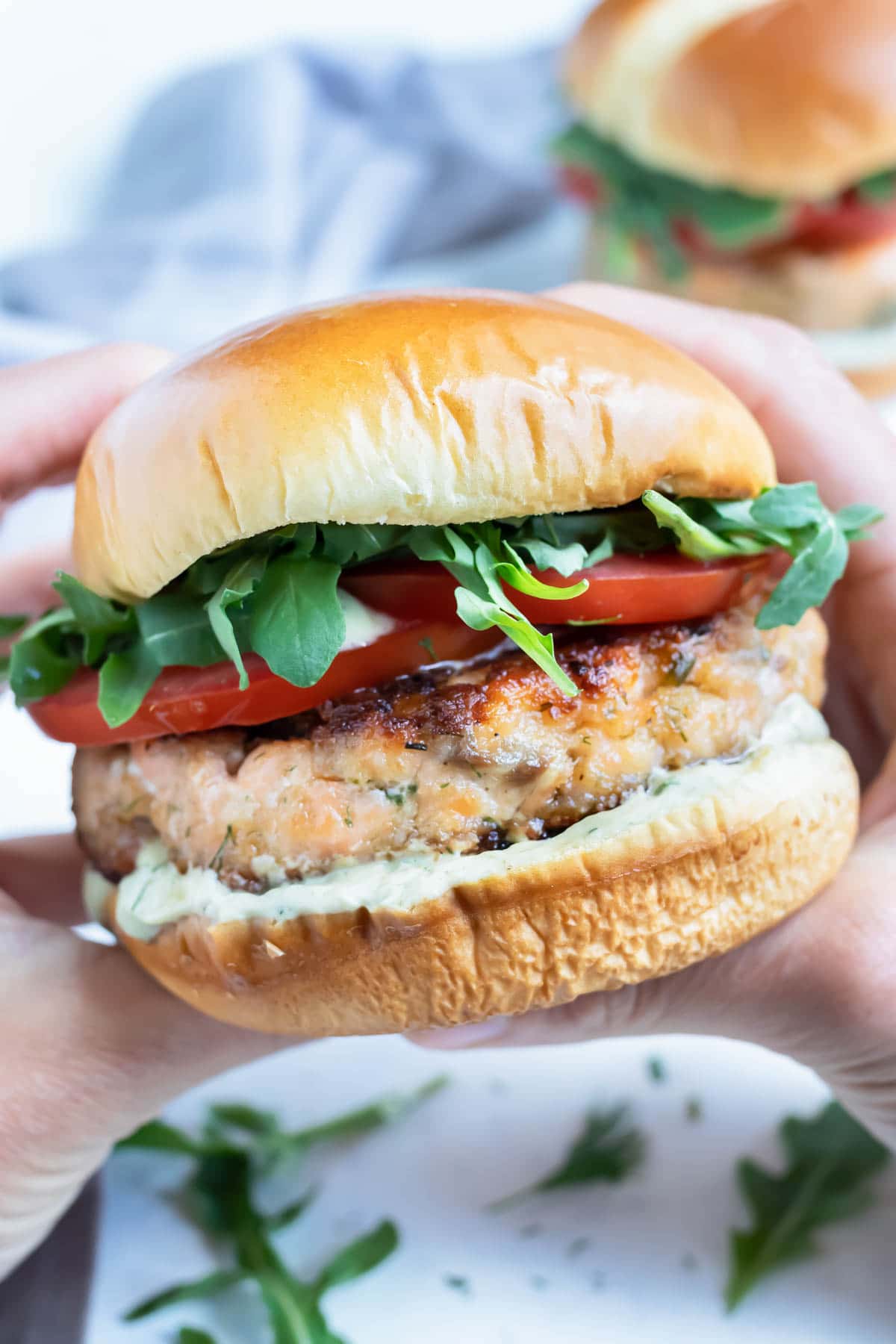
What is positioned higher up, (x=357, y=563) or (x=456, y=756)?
(x=357, y=563)

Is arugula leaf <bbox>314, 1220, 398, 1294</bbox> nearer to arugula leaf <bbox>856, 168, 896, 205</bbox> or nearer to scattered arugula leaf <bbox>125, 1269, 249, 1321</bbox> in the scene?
scattered arugula leaf <bbox>125, 1269, 249, 1321</bbox>

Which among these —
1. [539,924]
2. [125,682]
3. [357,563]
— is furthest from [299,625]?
[539,924]

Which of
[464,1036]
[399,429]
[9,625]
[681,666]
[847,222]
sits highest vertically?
[399,429]

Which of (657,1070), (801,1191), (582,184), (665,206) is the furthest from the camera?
(582,184)

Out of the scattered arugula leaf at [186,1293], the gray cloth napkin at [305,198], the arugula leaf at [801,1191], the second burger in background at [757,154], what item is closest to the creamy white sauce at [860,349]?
the second burger in background at [757,154]

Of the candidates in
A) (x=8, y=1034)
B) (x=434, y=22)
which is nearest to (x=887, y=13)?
(x=434, y=22)

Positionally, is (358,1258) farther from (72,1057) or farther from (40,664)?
(40,664)

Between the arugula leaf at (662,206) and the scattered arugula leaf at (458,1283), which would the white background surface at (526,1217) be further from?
the arugula leaf at (662,206)
